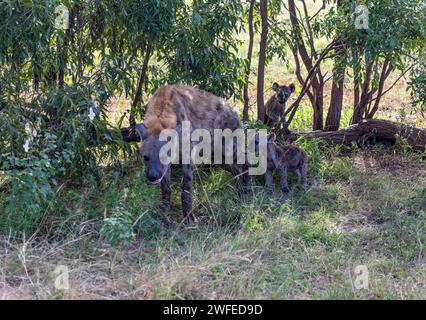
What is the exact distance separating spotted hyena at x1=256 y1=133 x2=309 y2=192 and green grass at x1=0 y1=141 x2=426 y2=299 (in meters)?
0.19

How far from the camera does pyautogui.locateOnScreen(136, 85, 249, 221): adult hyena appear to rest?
20.6ft

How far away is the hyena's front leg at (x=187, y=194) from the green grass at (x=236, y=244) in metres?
0.12

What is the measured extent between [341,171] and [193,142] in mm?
1975

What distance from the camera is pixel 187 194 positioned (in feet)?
21.8

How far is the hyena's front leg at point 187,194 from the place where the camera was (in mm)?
6590

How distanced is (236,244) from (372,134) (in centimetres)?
344

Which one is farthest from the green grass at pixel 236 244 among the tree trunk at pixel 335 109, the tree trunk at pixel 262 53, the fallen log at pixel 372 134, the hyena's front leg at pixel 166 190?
the tree trunk at pixel 335 109

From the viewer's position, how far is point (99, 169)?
22.9 ft

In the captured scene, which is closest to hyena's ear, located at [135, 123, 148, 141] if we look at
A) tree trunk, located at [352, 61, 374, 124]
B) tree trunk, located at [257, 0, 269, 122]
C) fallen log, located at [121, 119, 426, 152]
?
tree trunk, located at [257, 0, 269, 122]

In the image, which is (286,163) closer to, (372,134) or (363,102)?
(372,134)

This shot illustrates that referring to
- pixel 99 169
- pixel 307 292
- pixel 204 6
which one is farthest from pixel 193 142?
pixel 307 292

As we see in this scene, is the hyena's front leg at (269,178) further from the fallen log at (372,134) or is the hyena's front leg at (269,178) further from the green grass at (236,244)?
the fallen log at (372,134)

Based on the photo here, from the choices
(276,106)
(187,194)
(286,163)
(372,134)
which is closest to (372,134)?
(372,134)
